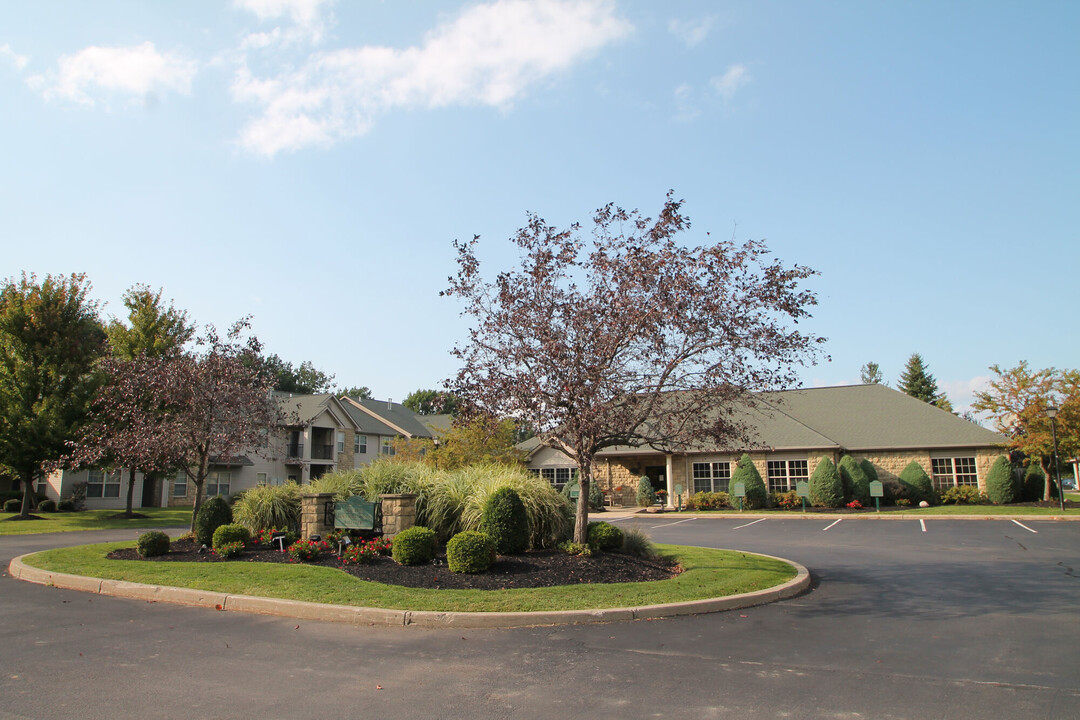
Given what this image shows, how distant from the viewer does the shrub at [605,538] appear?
13297 millimetres

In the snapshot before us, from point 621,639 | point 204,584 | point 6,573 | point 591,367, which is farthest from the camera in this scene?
point 6,573

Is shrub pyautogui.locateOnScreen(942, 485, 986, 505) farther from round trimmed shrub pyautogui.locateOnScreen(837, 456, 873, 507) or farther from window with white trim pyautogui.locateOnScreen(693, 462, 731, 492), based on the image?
window with white trim pyautogui.locateOnScreen(693, 462, 731, 492)

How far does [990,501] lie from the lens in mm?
29938

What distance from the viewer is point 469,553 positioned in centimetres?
1124

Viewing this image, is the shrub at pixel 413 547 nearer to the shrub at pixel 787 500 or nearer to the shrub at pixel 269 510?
the shrub at pixel 269 510

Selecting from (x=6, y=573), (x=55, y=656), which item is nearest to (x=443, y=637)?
(x=55, y=656)

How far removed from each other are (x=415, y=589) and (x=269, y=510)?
714 centimetres

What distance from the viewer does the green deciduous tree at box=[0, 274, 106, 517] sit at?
25.9 metres

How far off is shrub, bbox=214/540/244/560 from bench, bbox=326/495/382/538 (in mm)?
1825

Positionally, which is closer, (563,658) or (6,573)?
(563,658)

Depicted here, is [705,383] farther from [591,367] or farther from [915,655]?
[915,655]

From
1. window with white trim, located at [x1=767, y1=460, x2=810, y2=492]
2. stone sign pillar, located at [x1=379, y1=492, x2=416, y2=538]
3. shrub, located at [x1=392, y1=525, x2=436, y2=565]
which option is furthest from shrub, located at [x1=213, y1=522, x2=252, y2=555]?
window with white trim, located at [x1=767, y1=460, x2=810, y2=492]

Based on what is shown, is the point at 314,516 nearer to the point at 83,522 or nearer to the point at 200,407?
the point at 200,407

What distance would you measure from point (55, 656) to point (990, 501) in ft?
109
